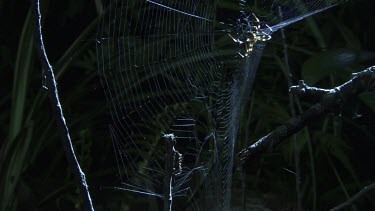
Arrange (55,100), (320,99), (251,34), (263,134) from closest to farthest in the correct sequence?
(55,100), (320,99), (251,34), (263,134)

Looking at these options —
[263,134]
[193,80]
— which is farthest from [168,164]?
[263,134]

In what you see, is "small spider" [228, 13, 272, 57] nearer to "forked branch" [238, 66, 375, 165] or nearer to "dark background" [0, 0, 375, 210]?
"dark background" [0, 0, 375, 210]

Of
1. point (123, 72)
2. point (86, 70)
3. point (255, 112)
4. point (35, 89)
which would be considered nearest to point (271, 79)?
point (255, 112)

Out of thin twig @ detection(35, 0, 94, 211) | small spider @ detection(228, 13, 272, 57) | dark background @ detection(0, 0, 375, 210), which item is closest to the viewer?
thin twig @ detection(35, 0, 94, 211)

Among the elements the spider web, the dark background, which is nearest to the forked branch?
the spider web

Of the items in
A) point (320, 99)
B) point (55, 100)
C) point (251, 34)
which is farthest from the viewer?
point (251, 34)

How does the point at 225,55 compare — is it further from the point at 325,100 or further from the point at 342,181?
the point at 325,100

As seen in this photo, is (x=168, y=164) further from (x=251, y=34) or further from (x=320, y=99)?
(x=251, y=34)
